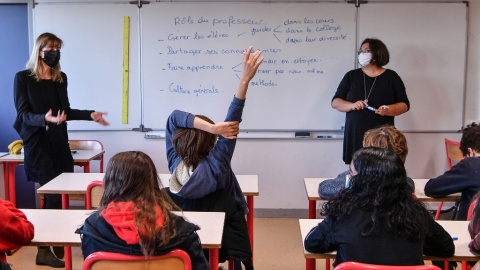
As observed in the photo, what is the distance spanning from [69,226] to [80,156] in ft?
7.06

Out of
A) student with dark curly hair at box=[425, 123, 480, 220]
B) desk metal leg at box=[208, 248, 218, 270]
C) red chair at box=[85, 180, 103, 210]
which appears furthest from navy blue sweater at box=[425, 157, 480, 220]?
red chair at box=[85, 180, 103, 210]

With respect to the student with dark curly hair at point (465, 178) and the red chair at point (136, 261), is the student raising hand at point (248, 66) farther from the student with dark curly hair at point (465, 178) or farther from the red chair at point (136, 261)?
the student with dark curly hair at point (465, 178)

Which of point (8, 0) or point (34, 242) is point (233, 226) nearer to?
point (34, 242)

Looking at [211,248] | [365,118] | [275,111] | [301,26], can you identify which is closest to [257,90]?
[275,111]

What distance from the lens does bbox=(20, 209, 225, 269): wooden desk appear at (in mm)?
2373

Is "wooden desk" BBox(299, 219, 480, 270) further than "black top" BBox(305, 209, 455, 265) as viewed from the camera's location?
Yes

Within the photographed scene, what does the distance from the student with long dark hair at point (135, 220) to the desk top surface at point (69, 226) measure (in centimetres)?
30

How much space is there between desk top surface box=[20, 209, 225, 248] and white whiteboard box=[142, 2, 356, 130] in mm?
2435

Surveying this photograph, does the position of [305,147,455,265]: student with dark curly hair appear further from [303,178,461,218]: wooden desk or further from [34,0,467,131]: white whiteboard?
[34,0,467,131]: white whiteboard

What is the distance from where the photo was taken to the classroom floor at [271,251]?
13.2ft

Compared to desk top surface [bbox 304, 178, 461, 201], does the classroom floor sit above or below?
below

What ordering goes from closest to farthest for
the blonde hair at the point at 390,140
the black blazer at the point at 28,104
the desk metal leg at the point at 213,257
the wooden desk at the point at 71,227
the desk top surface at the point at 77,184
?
the wooden desk at the point at 71,227 < the desk metal leg at the point at 213,257 < the blonde hair at the point at 390,140 < the desk top surface at the point at 77,184 < the black blazer at the point at 28,104

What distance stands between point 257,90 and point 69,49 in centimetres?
178

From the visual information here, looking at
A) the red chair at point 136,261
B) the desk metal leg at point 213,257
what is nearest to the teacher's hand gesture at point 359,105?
the desk metal leg at point 213,257
